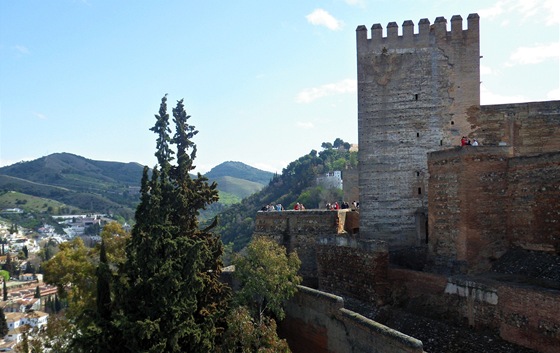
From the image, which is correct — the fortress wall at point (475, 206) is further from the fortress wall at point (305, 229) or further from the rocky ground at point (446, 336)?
the fortress wall at point (305, 229)

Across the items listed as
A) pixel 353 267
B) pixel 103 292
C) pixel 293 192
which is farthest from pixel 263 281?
pixel 293 192

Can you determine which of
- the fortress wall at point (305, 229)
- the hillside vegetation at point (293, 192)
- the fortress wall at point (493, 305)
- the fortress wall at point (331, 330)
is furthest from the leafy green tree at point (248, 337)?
the hillside vegetation at point (293, 192)

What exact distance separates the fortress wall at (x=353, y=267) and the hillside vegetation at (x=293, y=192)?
49.5 meters

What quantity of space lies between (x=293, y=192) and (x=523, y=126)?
2739 inches

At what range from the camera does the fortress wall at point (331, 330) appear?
10266mm

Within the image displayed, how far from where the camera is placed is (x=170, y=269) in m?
11.6

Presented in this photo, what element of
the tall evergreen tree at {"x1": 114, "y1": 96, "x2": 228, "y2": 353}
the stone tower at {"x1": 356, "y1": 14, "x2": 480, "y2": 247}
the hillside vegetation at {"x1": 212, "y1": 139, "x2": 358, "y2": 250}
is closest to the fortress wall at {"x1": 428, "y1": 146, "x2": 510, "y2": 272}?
the stone tower at {"x1": 356, "y1": 14, "x2": 480, "y2": 247}

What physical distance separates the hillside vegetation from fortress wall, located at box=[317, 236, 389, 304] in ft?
162

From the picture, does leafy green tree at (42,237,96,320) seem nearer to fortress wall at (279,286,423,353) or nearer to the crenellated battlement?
fortress wall at (279,286,423,353)

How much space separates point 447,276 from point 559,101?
886 cm

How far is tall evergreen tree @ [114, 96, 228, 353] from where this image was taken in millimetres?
11406

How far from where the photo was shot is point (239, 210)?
9375cm

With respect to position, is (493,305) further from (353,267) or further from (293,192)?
(293,192)

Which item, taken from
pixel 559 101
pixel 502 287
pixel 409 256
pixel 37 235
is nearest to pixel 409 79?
pixel 559 101
